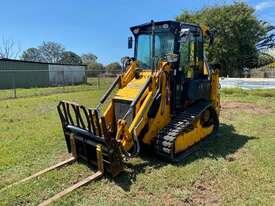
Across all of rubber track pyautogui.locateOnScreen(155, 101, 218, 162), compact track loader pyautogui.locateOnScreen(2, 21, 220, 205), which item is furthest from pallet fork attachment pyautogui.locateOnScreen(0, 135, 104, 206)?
rubber track pyautogui.locateOnScreen(155, 101, 218, 162)

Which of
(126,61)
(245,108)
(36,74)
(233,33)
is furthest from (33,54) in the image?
(126,61)

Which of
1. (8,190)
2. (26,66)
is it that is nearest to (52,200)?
(8,190)

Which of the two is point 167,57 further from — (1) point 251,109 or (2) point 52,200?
(1) point 251,109

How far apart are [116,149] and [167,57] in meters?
2.02

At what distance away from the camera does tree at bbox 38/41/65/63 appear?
235ft

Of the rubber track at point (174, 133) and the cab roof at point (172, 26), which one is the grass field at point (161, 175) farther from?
the cab roof at point (172, 26)

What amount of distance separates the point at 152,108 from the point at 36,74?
25.9 m

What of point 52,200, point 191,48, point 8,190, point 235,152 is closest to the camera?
point 52,200

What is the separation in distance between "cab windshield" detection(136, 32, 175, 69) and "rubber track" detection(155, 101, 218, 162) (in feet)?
4.22

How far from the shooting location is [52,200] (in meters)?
4.11

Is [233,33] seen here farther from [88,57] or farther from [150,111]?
[88,57]

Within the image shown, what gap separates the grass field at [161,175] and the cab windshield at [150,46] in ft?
6.61

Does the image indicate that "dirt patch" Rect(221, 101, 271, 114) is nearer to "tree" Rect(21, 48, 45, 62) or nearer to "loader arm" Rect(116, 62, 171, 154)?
"loader arm" Rect(116, 62, 171, 154)

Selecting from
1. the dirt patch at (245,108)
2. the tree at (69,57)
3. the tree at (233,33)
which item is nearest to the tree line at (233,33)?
the tree at (233,33)
